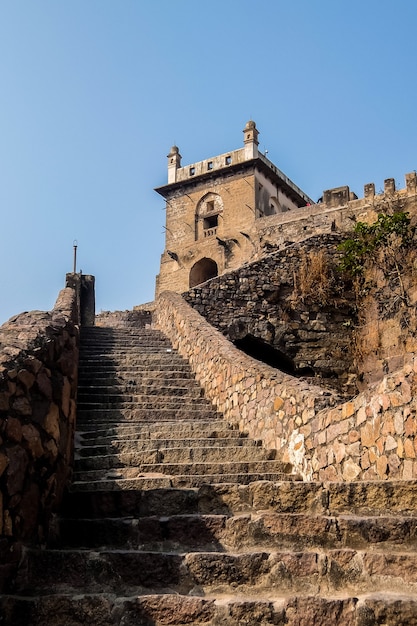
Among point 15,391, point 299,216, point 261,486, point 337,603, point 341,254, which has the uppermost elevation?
point 299,216

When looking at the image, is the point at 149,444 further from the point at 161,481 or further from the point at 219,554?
the point at 219,554

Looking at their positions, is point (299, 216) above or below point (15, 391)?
above

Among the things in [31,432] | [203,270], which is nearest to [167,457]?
[31,432]

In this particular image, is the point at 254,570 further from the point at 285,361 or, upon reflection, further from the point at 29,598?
the point at 285,361

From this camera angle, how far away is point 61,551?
12.2ft

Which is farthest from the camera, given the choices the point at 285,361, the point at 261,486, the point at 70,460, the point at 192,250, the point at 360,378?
the point at 192,250

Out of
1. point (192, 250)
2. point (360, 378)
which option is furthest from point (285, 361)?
point (192, 250)

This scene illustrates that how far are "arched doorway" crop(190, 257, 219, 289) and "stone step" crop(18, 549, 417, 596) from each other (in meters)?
28.9

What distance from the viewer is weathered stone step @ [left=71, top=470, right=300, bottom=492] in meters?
4.87

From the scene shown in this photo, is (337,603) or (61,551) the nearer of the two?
(337,603)

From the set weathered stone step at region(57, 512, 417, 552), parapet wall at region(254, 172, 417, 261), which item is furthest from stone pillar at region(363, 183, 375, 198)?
weathered stone step at region(57, 512, 417, 552)

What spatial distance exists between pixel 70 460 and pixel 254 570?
2.08 m

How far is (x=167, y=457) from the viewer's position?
5832 mm

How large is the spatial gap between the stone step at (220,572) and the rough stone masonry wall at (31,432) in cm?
25
